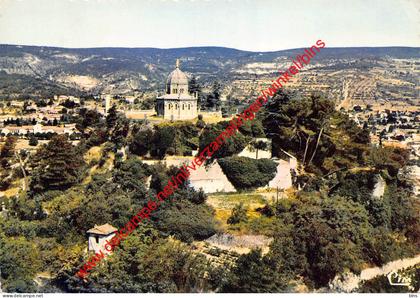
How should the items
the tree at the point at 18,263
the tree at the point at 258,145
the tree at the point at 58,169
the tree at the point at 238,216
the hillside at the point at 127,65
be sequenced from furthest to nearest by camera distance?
the hillside at the point at 127,65 < the tree at the point at 258,145 < the tree at the point at 58,169 < the tree at the point at 238,216 < the tree at the point at 18,263


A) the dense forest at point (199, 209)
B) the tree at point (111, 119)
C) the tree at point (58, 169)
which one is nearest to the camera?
the dense forest at point (199, 209)

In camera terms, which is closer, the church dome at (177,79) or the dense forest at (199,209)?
the dense forest at (199,209)

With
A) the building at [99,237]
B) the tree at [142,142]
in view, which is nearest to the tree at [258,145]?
the tree at [142,142]

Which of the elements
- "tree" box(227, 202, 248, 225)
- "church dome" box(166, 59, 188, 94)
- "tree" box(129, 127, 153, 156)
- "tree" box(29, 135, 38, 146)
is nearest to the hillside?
"tree" box(29, 135, 38, 146)

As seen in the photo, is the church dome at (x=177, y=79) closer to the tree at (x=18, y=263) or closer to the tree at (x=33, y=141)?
the tree at (x=33, y=141)

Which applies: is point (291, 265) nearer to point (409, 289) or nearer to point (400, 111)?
point (409, 289)

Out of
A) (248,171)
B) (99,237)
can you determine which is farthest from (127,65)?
(99,237)

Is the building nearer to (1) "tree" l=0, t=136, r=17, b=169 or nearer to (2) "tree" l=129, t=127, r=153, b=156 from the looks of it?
(2) "tree" l=129, t=127, r=153, b=156
